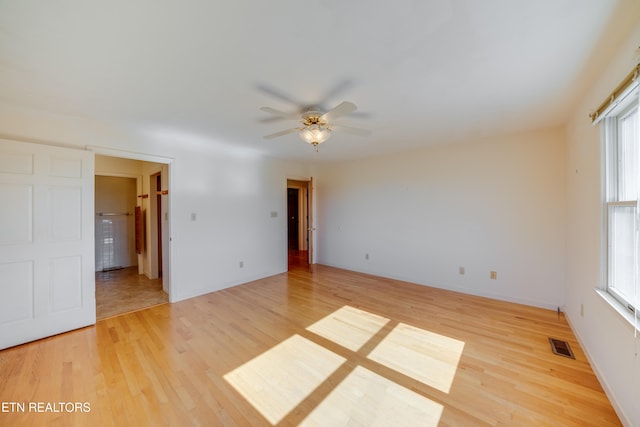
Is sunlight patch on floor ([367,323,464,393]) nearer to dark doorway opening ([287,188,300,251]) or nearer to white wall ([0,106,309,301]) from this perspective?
white wall ([0,106,309,301])

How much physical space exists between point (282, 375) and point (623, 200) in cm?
289

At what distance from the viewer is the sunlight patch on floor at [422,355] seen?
195 centimetres

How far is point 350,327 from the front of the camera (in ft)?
9.10

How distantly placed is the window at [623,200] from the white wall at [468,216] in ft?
5.08

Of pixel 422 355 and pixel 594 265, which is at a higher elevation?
pixel 594 265

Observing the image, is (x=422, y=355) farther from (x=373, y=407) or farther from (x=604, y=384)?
(x=604, y=384)

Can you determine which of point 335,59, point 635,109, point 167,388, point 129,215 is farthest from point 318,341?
point 129,215

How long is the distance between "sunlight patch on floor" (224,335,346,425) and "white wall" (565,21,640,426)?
6.12 ft

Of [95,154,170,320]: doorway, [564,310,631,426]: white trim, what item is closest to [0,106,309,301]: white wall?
[95,154,170,320]: doorway

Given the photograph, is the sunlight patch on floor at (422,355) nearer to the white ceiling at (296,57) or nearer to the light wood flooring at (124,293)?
the white ceiling at (296,57)

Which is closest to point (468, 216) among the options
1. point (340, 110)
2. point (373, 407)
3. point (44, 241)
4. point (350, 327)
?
point (350, 327)

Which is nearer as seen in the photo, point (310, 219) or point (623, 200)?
point (623, 200)

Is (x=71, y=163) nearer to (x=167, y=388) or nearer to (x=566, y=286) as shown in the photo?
(x=167, y=388)

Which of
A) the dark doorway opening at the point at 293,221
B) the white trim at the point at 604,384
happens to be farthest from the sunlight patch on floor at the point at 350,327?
the dark doorway opening at the point at 293,221
